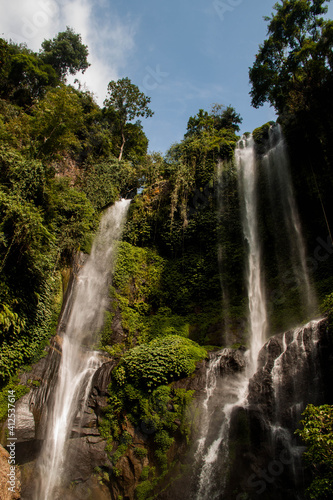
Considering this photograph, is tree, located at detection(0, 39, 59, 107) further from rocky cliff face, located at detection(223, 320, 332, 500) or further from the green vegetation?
rocky cliff face, located at detection(223, 320, 332, 500)

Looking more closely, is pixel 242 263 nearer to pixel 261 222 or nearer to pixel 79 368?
pixel 261 222

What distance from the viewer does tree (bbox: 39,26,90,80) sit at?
28672 millimetres

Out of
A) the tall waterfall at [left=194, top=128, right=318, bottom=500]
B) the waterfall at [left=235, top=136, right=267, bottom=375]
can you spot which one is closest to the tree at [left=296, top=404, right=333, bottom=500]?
the tall waterfall at [left=194, top=128, right=318, bottom=500]

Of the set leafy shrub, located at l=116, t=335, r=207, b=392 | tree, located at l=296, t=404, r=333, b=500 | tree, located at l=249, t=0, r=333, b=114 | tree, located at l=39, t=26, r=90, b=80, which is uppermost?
tree, located at l=39, t=26, r=90, b=80

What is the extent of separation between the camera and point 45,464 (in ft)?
24.9

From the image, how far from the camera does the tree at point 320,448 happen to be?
171 inches

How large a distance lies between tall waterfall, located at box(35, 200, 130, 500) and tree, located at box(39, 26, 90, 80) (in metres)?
23.2

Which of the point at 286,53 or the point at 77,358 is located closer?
the point at 77,358

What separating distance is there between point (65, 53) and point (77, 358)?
104ft

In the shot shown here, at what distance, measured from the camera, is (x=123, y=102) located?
2547 centimetres

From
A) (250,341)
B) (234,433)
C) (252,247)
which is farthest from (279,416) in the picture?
(252,247)

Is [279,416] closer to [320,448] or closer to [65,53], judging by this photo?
[320,448]

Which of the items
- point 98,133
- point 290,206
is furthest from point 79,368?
point 98,133

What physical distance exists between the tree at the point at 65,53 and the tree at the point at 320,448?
115 ft
